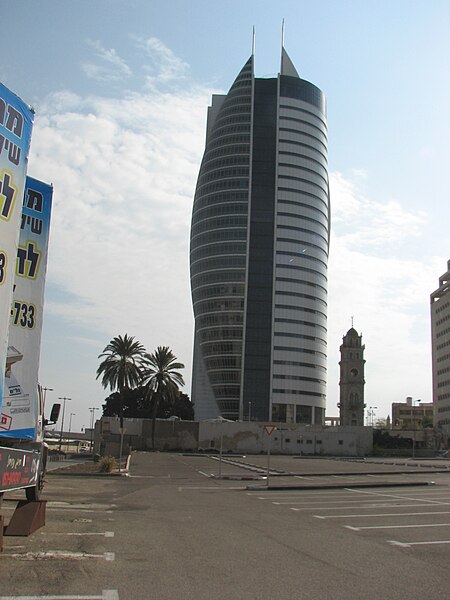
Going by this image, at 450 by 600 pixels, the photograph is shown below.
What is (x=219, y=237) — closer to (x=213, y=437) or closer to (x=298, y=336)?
(x=298, y=336)

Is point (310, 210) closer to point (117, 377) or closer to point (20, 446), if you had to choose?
point (117, 377)

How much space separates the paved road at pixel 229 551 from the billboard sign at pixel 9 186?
3176mm

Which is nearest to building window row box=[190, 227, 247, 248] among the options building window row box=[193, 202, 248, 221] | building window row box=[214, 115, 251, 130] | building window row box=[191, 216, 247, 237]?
building window row box=[191, 216, 247, 237]

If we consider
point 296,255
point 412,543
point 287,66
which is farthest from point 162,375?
point 287,66

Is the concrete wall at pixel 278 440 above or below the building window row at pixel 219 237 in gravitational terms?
below

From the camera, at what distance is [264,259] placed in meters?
159

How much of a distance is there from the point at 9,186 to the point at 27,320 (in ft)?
10.4

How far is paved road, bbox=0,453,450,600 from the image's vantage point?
8.33m

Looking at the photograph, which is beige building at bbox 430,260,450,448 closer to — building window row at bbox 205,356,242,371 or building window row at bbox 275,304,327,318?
building window row at bbox 275,304,327,318

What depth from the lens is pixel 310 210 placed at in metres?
165

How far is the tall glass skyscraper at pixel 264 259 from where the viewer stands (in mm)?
154875

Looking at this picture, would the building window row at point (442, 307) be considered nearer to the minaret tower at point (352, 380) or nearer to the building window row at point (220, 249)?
the minaret tower at point (352, 380)

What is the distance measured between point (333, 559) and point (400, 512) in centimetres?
843

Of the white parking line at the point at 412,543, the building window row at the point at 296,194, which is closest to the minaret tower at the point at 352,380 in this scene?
the building window row at the point at 296,194
